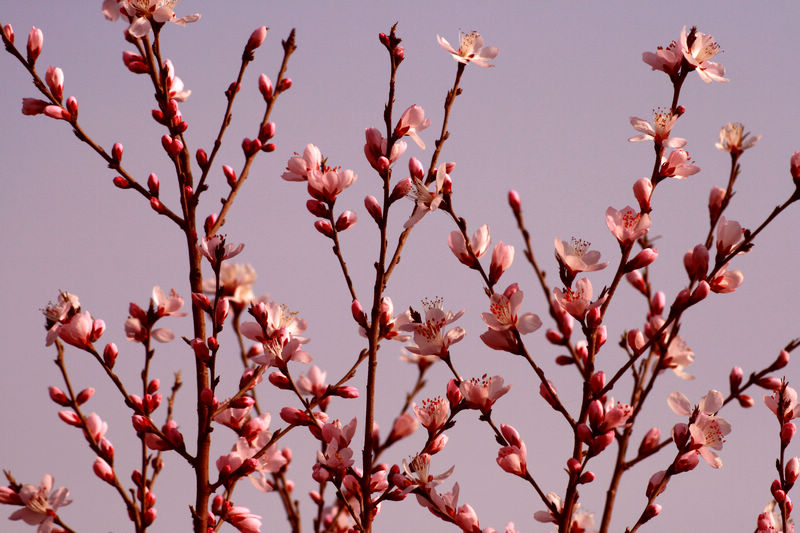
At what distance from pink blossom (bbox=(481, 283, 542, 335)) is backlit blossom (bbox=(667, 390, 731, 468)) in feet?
1.54

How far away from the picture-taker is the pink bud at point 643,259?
189cm

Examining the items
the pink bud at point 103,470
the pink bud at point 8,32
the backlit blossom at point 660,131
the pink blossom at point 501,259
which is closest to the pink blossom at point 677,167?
the backlit blossom at point 660,131

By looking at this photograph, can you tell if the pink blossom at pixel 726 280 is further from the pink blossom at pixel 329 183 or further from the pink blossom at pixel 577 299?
the pink blossom at pixel 329 183

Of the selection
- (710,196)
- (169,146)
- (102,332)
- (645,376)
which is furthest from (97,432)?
(710,196)

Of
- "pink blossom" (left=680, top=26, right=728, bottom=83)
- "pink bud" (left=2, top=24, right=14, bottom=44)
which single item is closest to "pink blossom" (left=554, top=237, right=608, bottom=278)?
"pink blossom" (left=680, top=26, right=728, bottom=83)

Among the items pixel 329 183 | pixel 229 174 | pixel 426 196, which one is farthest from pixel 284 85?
pixel 426 196

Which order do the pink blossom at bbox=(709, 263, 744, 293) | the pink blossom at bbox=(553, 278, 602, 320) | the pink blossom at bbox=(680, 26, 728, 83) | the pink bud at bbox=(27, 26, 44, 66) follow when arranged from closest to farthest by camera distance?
the pink blossom at bbox=(553, 278, 602, 320)
the pink blossom at bbox=(709, 263, 744, 293)
the pink blossom at bbox=(680, 26, 728, 83)
the pink bud at bbox=(27, 26, 44, 66)

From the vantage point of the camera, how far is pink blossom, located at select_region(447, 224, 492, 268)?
1.94 metres

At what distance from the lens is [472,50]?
2.32m

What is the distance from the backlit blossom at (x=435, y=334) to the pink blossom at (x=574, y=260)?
0.31 metres

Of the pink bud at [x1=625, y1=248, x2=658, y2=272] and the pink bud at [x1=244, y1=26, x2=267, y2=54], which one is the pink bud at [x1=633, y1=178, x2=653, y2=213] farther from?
the pink bud at [x1=244, y1=26, x2=267, y2=54]

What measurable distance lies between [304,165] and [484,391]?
83 cm

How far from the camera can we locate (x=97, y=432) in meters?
2.47

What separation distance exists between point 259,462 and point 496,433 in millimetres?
773
